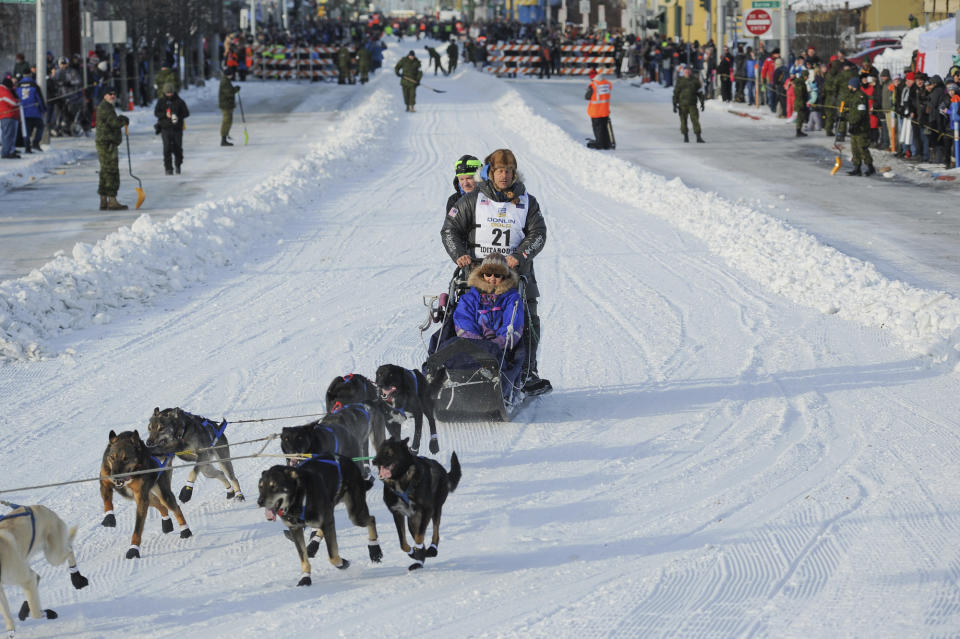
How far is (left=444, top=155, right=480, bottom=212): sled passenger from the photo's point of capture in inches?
370

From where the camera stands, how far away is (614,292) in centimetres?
1259

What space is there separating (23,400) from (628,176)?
1385cm

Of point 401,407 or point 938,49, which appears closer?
point 401,407

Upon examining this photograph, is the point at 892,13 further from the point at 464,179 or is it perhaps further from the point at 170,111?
the point at 464,179

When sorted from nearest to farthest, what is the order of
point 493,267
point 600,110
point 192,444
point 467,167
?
point 192,444 → point 493,267 → point 467,167 → point 600,110

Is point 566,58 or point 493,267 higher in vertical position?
point 566,58

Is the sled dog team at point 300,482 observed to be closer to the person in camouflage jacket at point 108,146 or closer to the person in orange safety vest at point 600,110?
the person in camouflage jacket at point 108,146

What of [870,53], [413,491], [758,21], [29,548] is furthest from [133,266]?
[870,53]

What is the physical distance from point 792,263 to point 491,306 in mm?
5512

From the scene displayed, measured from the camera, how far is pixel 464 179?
9648 millimetres

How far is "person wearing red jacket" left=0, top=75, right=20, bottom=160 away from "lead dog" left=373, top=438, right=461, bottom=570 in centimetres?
2142

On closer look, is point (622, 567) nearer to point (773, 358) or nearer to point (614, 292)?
point (773, 358)

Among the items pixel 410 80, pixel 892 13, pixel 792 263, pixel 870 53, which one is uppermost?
pixel 892 13

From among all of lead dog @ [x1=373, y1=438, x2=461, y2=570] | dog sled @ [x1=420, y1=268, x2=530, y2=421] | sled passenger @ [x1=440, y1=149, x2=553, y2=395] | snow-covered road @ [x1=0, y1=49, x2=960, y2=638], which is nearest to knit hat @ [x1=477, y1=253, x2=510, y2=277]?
sled passenger @ [x1=440, y1=149, x2=553, y2=395]
